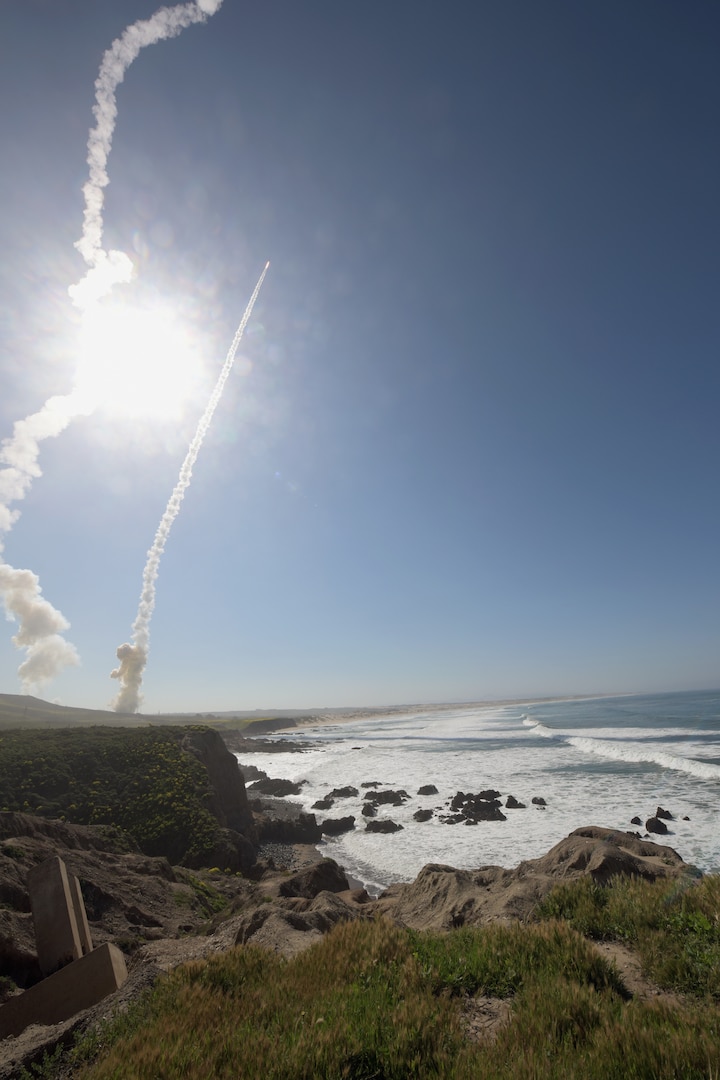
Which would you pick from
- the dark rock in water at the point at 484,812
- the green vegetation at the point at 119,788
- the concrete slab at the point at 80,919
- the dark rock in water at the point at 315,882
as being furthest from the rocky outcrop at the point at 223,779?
the concrete slab at the point at 80,919

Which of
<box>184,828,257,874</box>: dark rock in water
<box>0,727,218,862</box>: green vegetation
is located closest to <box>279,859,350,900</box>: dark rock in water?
<box>184,828,257,874</box>: dark rock in water

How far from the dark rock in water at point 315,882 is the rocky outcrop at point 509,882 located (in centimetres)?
178

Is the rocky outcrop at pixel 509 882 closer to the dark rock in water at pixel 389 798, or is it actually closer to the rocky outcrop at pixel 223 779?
the rocky outcrop at pixel 223 779

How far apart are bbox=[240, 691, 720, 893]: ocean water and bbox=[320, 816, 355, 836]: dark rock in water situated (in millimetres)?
731

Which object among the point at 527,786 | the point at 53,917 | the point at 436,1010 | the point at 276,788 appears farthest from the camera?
the point at 276,788

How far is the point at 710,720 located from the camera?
65.5m

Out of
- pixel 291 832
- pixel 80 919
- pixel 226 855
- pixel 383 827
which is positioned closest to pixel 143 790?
pixel 226 855

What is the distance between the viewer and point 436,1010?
15.2 ft

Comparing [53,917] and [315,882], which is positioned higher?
[53,917]

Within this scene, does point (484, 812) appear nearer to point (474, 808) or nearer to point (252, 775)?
point (474, 808)

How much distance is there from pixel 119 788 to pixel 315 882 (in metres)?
12.9

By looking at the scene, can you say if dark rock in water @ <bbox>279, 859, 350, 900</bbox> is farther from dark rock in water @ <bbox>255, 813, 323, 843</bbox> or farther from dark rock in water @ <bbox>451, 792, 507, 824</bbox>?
dark rock in water @ <bbox>451, 792, 507, 824</bbox>

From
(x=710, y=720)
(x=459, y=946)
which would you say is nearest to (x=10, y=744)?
(x=459, y=946)

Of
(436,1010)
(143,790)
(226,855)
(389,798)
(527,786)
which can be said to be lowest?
(389,798)
